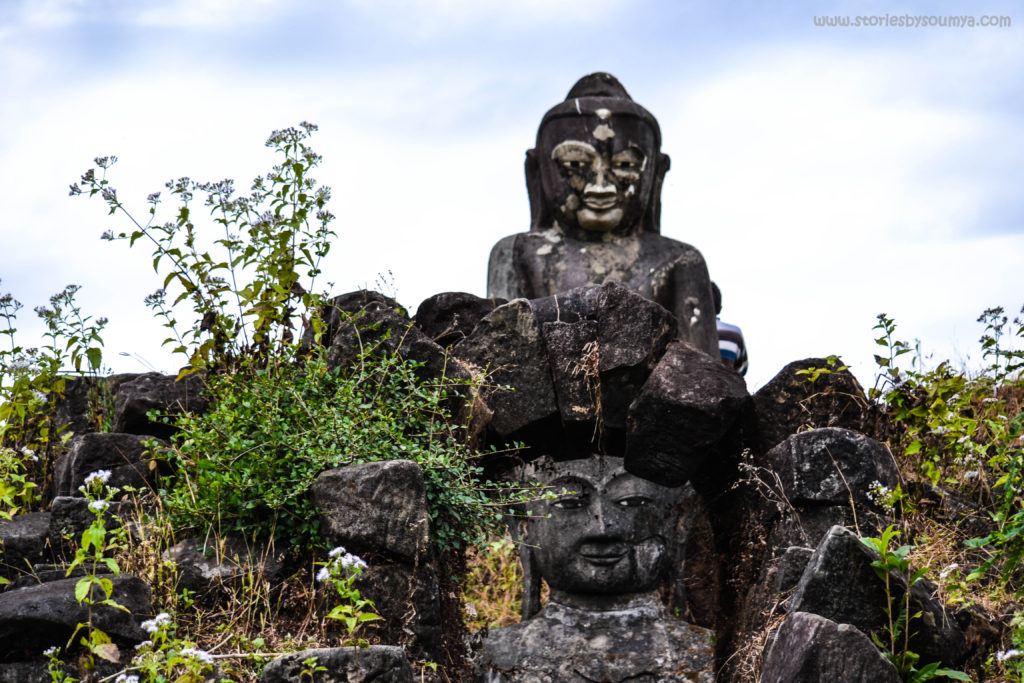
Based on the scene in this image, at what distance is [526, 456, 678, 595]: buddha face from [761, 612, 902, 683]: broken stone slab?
10.6 feet

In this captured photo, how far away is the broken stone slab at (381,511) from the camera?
4879 mm

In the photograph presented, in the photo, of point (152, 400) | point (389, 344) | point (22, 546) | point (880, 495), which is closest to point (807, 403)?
point (880, 495)

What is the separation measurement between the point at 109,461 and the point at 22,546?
70cm

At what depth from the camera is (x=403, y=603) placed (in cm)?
489

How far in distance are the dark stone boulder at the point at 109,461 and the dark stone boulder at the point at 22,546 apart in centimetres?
39

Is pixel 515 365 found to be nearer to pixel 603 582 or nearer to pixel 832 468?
pixel 832 468

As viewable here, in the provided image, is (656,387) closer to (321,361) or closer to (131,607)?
(321,361)

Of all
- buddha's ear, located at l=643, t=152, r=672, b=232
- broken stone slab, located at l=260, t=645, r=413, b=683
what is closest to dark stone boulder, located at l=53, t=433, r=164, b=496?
broken stone slab, located at l=260, t=645, r=413, b=683

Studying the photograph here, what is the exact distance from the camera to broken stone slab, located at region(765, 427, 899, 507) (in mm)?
5535

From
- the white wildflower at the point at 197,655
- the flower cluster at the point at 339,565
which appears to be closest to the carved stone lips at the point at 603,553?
the flower cluster at the point at 339,565

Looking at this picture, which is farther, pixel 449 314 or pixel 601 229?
pixel 601 229

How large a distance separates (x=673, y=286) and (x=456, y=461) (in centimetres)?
223

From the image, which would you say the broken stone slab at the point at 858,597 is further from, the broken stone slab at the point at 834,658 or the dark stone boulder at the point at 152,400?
the dark stone boulder at the point at 152,400

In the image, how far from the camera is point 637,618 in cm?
761
